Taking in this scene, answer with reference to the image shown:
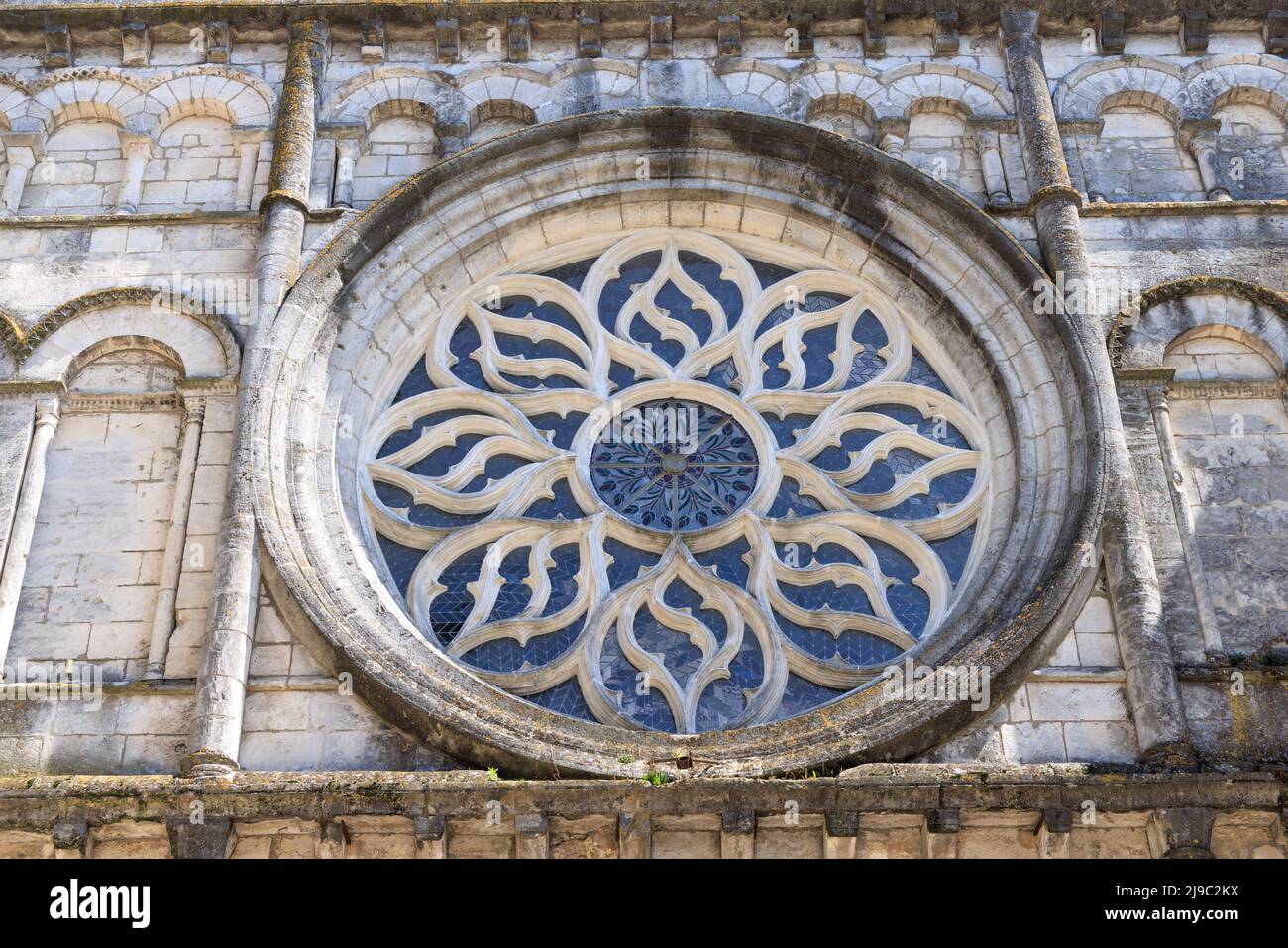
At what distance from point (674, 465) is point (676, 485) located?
202mm

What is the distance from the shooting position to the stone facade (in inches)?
472

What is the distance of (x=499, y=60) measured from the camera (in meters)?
17.0

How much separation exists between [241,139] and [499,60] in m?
2.16

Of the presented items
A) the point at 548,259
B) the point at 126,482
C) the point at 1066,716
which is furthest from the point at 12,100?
the point at 1066,716

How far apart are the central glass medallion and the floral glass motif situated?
0.06 ft

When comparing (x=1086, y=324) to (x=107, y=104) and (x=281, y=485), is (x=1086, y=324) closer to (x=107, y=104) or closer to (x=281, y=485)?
(x=281, y=485)

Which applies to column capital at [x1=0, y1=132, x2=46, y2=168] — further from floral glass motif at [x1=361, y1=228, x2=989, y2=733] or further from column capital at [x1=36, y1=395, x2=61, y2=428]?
floral glass motif at [x1=361, y1=228, x2=989, y2=733]

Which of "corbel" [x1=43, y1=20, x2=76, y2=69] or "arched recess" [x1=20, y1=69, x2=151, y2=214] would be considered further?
"corbel" [x1=43, y1=20, x2=76, y2=69]

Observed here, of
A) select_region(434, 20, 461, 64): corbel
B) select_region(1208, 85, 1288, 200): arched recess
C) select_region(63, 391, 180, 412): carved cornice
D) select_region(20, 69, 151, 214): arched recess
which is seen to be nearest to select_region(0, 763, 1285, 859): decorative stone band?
select_region(63, 391, 180, 412): carved cornice

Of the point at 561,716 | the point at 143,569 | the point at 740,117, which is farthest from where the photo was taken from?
the point at 740,117

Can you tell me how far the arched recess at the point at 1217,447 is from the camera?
44.3 feet

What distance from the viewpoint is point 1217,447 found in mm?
14438

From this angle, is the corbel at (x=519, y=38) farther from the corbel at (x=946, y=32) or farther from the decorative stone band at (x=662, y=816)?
the decorative stone band at (x=662, y=816)
